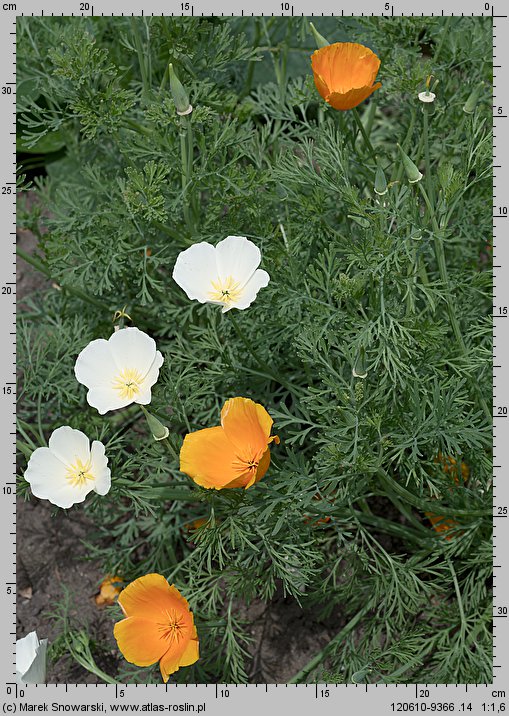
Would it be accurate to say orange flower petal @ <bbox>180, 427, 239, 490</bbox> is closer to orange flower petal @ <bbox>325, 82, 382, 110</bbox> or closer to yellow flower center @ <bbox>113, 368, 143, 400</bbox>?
yellow flower center @ <bbox>113, 368, 143, 400</bbox>

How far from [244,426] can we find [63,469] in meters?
0.43

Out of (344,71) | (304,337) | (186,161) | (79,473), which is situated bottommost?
(79,473)

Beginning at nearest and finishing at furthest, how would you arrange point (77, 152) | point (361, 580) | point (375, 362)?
point (375, 362)
point (361, 580)
point (77, 152)

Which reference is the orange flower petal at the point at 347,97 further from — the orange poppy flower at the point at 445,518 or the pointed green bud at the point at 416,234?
the orange poppy flower at the point at 445,518

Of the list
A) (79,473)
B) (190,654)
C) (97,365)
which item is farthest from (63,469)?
(190,654)

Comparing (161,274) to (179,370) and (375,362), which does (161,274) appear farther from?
(375,362)

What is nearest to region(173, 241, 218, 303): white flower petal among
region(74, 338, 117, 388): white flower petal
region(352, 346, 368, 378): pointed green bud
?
region(74, 338, 117, 388): white flower petal

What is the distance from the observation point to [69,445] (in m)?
1.98

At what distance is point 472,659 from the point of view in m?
2.21

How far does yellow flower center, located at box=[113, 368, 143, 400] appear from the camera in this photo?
6.37 feet

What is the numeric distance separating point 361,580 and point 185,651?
0.62m

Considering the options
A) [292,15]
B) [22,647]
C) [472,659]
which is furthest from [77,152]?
[472,659]

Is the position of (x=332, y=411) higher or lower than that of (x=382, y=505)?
higher

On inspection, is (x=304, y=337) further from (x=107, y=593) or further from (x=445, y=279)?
(x=107, y=593)
